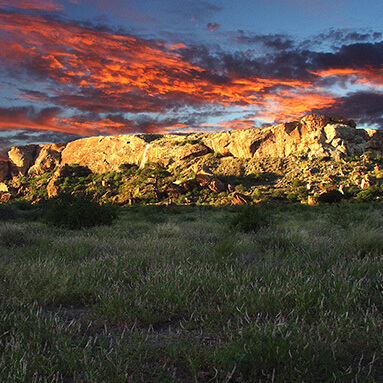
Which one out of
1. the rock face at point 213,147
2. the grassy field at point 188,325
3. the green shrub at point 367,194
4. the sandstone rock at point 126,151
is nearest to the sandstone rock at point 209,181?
the rock face at point 213,147

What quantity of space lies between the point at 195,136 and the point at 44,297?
68.2m

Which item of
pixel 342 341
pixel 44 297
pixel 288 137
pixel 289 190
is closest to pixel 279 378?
pixel 342 341

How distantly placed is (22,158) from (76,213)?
80061 mm

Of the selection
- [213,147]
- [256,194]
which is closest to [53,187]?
[213,147]

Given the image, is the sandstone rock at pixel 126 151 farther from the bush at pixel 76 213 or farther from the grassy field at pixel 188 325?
the grassy field at pixel 188 325

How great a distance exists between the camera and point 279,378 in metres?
2.17

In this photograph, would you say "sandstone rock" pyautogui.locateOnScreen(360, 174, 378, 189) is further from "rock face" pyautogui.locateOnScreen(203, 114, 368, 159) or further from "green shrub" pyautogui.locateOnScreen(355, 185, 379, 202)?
"rock face" pyautogui.locateOnScreen(203, 114, 368, 159)

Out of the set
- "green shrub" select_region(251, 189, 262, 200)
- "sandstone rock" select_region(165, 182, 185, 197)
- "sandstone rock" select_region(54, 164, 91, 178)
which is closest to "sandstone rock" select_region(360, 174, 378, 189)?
"green shrub" select_region(251, 189, 262, 200)

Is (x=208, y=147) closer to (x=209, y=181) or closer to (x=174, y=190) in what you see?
(x=209, y=181)

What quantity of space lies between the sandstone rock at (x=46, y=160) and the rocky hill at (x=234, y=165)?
5015mm

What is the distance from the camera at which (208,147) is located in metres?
60.5

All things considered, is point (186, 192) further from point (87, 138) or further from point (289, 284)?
point (87, 138)

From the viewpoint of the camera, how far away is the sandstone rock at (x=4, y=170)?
3194 inches

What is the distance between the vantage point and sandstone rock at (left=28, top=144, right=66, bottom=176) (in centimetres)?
7981
